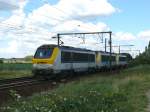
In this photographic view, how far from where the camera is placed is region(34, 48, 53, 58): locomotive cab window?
3484cm

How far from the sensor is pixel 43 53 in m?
35.2

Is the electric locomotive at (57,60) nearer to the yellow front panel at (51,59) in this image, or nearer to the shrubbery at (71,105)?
the yellow front panel at (51,59)

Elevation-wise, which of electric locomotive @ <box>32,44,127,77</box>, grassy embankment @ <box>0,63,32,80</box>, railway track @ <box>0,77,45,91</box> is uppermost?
electric locomotive @ <box>32,44,127,77</box>

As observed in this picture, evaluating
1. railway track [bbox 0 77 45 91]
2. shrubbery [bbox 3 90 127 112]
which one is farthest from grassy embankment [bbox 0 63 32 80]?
shrubbery [bbox 3 90 127 112]

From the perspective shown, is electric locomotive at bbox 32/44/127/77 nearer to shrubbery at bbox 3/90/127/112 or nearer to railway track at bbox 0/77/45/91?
railway track at bbox 0/77/45/91

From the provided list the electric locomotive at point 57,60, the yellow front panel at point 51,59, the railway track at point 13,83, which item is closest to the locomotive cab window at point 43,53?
the electric locomotive at point 57,60

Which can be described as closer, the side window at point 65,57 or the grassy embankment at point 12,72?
the side window at point 65,57

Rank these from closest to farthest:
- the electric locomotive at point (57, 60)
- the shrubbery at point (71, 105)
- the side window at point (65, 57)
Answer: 1. the shrubbery at point (71, 105)
2. the electric locomotive at point (57, 60)
3. the side window at point (65, 57)

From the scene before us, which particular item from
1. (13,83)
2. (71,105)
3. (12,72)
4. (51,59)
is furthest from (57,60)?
(71,105)

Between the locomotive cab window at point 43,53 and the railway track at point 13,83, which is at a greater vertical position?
the locomotive cab window at point 43,53

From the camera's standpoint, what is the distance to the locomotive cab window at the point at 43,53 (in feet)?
114

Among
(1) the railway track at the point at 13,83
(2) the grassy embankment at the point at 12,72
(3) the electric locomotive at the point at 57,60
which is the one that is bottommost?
(1) the railway track at the point at 13,83

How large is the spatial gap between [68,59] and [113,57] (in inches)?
1218

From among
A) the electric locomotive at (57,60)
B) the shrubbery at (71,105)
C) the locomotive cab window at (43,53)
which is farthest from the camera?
the locomotive cab window at (43,53)
